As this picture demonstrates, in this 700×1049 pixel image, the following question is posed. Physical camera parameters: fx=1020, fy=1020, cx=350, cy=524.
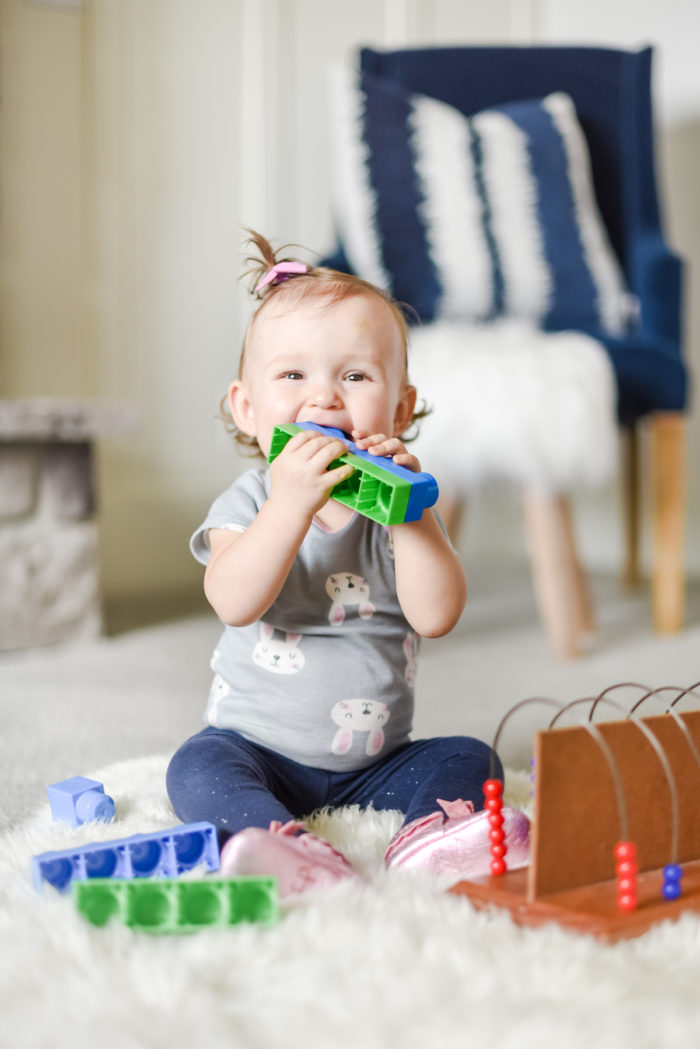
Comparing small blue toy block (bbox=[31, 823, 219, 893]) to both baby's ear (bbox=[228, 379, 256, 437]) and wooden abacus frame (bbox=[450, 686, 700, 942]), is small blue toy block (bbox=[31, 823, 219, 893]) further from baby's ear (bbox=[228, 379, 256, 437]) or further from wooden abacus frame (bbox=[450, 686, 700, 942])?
baby's ear (bbox=[228, 379, 256, 437])

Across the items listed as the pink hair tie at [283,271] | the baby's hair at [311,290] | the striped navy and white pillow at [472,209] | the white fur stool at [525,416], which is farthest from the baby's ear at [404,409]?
the striped navy and white pillow at [472,209]

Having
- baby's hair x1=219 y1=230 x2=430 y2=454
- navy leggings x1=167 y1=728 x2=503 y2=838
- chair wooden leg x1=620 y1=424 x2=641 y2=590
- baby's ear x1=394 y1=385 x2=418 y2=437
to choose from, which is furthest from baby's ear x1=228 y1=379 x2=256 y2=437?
chair wooden leg x1=620 y1=424 x2=641 y2=590

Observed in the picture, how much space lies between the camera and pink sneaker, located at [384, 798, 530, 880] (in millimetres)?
675

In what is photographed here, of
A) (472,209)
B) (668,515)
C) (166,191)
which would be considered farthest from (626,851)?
(166,191)

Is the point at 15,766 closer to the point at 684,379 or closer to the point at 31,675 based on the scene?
the point at 31,675

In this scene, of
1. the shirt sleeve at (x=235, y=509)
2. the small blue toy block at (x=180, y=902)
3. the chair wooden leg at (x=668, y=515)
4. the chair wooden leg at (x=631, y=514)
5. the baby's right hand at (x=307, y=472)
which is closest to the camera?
the small blue toy block at (x=180, y=902)

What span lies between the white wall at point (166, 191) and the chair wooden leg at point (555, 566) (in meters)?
1.02

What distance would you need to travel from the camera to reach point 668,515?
1.75 meters

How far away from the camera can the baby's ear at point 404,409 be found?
0.89m

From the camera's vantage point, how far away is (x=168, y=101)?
225cm

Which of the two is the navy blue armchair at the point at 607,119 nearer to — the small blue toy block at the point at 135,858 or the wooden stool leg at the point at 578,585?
the wooden stool leg at the point at 578,585

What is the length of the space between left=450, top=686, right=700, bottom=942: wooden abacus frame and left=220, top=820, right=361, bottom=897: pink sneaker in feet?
0.27

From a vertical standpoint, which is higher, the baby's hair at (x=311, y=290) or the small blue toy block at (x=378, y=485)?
the baby's hair at (x=311, y=290)

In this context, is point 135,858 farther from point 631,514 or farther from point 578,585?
point 631,514
